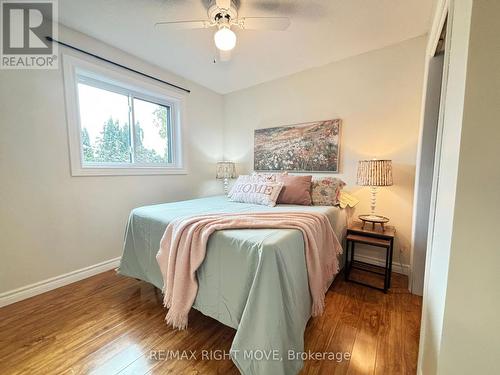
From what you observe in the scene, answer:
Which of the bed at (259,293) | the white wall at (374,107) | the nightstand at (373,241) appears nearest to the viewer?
the bed at (259,293)

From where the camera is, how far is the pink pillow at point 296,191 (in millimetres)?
Result: 2215

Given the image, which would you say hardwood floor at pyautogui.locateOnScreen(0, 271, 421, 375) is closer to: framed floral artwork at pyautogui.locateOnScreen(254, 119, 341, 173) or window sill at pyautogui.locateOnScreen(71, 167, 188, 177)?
window sill at pyautogui.locateOnScreen(71, 167, 188, 177)

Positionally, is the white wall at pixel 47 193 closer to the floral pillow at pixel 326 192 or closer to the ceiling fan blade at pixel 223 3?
the ceiling fan blade at pixel 223 3

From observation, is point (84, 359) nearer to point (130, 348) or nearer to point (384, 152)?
point (130, 348)

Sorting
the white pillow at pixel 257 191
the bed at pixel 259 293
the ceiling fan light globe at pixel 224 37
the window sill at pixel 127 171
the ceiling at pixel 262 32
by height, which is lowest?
the bed at pixel 259 293

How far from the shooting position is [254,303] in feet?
3.45

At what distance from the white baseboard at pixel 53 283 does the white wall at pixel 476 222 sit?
9.12 feet

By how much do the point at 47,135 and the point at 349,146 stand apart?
309cm

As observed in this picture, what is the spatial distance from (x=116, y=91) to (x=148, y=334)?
8.31ft

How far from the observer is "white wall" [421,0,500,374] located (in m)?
0.58

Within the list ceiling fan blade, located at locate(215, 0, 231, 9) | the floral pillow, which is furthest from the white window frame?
the floral pillow

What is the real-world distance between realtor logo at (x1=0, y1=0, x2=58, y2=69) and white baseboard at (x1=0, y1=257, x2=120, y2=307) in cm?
185

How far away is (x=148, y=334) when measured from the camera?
4.69 ft

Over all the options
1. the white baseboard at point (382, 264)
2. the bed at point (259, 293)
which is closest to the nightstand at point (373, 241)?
the white baseboard at point (382, 264)
